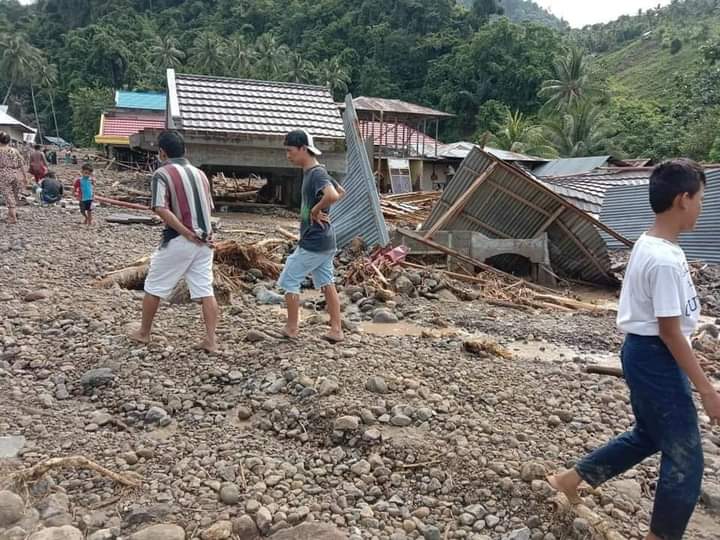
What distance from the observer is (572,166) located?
25203 millimetres

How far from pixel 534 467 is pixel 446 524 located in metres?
0.58

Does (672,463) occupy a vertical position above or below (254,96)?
below

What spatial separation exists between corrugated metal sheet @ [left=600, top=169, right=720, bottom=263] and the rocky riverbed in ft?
23.3

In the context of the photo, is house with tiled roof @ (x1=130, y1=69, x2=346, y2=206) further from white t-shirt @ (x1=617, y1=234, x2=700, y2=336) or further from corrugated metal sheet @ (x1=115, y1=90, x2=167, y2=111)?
corrugated metal sheet @ (x1=115, y1=90, x2=167, y2=111)

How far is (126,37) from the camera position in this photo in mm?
63750

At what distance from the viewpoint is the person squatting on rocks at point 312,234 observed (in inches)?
185

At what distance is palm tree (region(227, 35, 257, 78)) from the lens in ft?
171

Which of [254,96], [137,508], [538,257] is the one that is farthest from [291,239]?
[137,508]

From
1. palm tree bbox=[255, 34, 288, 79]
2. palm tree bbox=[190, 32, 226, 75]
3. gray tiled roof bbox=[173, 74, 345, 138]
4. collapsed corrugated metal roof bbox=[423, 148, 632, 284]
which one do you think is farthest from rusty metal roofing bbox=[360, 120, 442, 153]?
palm tree bbox=[190, 32, 226, 75]

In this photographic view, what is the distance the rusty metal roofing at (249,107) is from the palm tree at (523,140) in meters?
20.1

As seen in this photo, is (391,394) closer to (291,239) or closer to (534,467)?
(534,467)

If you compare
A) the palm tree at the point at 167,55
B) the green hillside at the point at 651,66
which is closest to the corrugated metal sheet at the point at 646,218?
the green hillside at the point at 651,66

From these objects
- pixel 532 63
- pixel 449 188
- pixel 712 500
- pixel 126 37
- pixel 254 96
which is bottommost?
pixel 712 500

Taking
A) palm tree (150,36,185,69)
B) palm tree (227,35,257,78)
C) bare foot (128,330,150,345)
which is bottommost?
bare foot (128,330,150,345)
